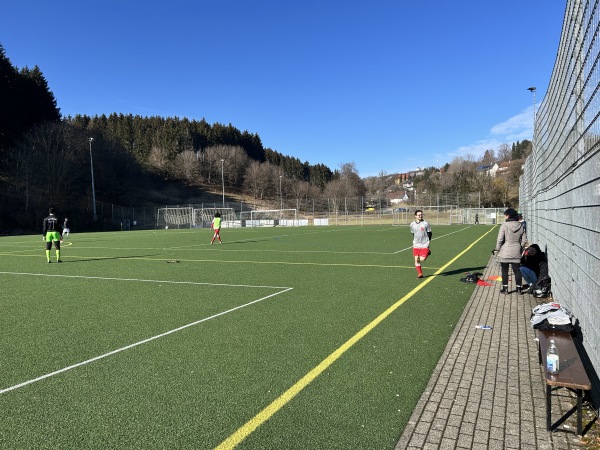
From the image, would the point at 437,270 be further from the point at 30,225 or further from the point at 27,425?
the point at 30,225

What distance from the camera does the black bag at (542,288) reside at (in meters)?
8.64

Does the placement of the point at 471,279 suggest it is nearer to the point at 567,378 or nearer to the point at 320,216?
the point at 567,378

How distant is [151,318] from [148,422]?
3863 mm

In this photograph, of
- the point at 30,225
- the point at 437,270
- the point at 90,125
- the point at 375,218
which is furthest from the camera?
the point at 90,125

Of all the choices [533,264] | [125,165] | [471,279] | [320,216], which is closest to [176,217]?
[320,216]

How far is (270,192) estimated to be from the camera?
365 ft

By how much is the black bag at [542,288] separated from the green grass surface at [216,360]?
5.02ft

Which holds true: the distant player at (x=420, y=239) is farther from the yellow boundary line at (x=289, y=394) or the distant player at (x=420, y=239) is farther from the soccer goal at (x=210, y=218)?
the soccer goal at (x=210, y=218)

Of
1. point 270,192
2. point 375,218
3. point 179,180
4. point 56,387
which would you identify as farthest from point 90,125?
point 56,387

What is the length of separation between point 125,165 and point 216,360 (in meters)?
91.2

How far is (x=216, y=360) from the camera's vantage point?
5027 millimetres

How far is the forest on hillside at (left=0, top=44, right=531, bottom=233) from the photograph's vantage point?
5350cm

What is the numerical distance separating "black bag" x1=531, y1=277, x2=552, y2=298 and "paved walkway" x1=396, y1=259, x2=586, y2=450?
9.18 feet

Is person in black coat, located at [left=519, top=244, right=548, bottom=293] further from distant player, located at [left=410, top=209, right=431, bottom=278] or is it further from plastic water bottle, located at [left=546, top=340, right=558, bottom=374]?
plastic water bottle, located at [left=546, top=340, right=558, bottom=374]
